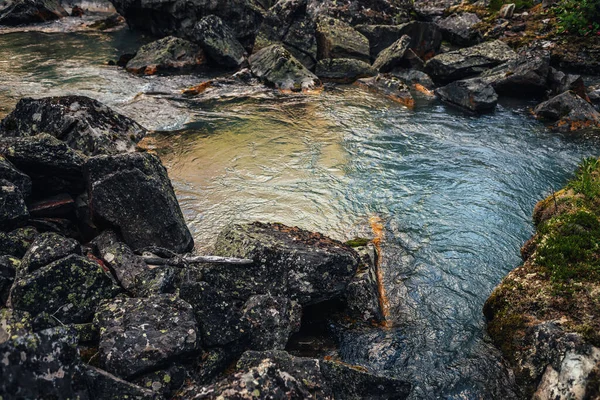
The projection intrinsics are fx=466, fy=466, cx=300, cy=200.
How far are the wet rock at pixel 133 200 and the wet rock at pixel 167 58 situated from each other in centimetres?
1134

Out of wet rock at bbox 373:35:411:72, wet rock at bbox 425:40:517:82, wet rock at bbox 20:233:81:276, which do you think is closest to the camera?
wet rock at bbox 20:233:81:276

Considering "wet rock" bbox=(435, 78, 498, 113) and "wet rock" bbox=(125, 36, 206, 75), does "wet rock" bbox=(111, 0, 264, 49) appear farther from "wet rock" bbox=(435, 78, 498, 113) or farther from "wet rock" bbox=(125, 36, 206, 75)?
"wet rock" bbox=(435, 78, 498, 113)

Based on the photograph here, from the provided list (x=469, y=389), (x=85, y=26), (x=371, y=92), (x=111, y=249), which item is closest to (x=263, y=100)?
(x=371, y=92)

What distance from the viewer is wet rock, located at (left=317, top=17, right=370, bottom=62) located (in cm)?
1869

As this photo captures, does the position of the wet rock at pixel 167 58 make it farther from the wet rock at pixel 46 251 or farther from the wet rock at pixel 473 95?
the wet rock at pixel 46 251

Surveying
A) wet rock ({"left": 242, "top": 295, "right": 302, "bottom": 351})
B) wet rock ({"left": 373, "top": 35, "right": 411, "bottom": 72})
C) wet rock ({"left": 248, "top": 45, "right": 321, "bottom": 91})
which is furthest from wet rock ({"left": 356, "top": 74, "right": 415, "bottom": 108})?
wet rock ({"left": 242, "top": 295, "right": 302, "bottom": 351})

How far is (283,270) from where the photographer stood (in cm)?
636

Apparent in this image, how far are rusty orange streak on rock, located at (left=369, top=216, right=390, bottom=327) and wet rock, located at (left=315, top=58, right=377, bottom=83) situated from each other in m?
10.1

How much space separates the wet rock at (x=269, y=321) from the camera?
5617mm

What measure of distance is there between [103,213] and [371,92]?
11.9 meters

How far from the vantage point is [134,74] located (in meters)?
17.2

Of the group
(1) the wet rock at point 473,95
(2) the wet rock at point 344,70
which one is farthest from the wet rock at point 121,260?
(2) the wet rock at point 344,70

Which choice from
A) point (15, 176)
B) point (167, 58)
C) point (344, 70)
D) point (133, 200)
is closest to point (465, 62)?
point (344, 70)

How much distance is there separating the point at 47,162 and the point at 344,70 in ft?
42.2
